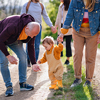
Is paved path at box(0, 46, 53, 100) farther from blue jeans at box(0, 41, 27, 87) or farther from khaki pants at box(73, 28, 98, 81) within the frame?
khaki pants at box(73, 28, 98, 81)

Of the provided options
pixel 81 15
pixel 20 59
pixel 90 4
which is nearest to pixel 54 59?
pixel 20 59

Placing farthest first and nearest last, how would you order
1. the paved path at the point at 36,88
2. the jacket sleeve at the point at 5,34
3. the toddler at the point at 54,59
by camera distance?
the toddler at the point at 54,59
the paved path at the point at 36,88
the jacket sleeve at the point at 5,34

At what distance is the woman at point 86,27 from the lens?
3432 millimetres

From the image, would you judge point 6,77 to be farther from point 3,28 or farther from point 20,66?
point 3,28

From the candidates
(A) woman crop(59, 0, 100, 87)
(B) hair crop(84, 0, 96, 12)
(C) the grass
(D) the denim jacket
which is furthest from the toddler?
(B) hair crop(84, 0, 96, 12)

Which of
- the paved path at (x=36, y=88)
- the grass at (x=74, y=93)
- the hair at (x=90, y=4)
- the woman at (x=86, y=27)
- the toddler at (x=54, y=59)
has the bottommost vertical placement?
the paved path at (x=36, y=88)

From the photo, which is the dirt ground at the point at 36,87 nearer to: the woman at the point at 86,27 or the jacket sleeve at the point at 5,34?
the woman at the point at 86,27

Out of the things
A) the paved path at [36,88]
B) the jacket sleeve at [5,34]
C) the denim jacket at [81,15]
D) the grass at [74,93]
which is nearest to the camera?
the jacket sleeve at [5,34]

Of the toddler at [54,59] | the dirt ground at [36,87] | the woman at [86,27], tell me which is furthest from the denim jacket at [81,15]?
the dirt ground at [36,87]

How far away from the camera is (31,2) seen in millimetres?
5234

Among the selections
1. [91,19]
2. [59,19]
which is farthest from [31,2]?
[91,19]

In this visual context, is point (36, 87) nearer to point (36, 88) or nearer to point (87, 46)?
point (36, 88)

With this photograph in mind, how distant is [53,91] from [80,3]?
6.03 ft

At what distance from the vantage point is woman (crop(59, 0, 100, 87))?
3.43m
